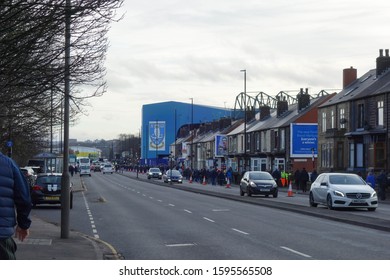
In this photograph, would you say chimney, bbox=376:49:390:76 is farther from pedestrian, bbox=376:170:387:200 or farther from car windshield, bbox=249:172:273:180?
car windshield, bbox=249:172:273:180

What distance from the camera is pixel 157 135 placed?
523 feet

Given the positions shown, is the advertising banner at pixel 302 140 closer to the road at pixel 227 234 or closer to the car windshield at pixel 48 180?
the road at pixel 227 234

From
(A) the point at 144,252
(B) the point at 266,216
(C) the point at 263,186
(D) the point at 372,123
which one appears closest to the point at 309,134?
(D) the point at 372,123

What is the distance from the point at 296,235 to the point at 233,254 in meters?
5.17

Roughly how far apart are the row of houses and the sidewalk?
40.1 metres

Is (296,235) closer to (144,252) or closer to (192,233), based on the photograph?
(192,233)

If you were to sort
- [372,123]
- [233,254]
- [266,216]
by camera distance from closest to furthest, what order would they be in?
1. [233,254]
2. [266,216]
3. [372,123]

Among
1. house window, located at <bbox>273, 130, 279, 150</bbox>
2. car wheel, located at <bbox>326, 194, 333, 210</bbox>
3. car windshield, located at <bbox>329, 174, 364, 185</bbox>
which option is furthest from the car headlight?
house window, located at <bbox>273, 130, 279, 150</bbox>

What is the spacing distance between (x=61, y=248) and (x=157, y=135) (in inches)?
5653

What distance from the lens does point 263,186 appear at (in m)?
45.0

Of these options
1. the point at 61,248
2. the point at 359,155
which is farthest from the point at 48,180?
the point at 359,155

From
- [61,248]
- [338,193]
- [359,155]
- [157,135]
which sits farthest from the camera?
[157,135]

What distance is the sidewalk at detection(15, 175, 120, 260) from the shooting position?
1438 cm

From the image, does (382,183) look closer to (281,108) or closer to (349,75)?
(349,75)
